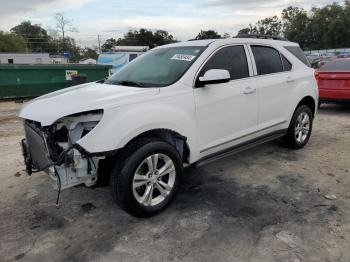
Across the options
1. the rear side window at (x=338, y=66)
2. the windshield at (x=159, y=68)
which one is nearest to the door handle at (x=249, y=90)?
the windshield at (x=159, y=68)

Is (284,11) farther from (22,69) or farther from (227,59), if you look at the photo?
(227,59)

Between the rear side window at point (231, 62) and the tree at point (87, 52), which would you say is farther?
the tree at point (87, 52)

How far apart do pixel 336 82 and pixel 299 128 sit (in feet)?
13.0

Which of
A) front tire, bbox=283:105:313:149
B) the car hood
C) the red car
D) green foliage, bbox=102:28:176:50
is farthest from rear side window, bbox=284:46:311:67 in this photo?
green foliage, bbox=102:28:176:50

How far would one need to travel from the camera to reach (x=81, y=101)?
11.5ft

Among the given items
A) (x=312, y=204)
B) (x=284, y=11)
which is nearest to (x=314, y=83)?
(x=312, y=204)

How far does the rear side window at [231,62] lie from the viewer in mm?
4387

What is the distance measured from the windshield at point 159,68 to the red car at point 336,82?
19.3 ft

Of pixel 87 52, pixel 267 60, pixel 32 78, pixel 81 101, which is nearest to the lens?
pixel 81 101

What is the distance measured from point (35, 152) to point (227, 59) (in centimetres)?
254

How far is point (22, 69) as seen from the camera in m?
13.0

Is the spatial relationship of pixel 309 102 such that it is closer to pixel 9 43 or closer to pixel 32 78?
pixel 32 78

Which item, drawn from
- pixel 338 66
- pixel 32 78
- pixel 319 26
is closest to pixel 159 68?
pixel 338 66

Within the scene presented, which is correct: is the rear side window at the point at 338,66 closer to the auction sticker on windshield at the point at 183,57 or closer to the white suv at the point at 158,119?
the white suv at the point at 158,119
